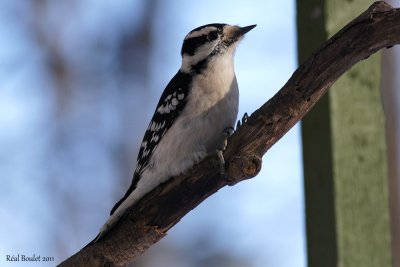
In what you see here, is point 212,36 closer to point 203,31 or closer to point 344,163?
point 203,31

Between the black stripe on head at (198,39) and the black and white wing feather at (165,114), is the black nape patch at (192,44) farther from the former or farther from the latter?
the black and white wing feather at (165,114)

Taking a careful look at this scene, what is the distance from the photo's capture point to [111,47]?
8.10 m

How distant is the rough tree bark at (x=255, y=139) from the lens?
118 inches

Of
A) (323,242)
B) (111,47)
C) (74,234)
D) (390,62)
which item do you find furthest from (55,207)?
(323,242)

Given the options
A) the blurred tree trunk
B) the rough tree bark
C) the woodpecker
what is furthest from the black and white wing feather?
the blurred tree trunk

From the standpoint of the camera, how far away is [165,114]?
4.16m

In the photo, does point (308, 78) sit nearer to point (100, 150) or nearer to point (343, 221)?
point (343, 221)

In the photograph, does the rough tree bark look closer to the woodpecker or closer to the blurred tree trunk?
the woodpecker

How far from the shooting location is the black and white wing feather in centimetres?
409

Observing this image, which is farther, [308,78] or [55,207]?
[55,207]

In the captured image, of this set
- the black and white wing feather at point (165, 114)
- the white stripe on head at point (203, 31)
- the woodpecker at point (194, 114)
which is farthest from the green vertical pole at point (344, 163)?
the white stripe on head at point (203, 31)

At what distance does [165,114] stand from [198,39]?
53 cm

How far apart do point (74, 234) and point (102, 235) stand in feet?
11.5

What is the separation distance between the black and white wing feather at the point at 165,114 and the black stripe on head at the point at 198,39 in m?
0.18
